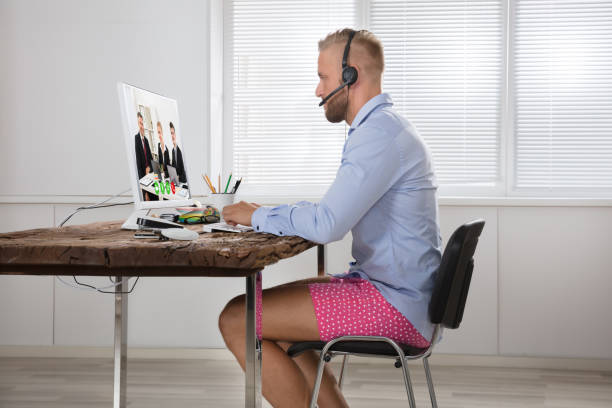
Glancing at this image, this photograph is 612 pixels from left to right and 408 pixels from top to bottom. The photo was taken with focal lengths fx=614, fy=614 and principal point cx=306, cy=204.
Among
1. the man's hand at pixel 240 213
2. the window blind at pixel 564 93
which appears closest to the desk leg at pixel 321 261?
the man's hand at pixel 240 213

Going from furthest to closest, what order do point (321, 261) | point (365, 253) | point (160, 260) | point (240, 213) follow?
1. point (321, 261)
2. point (365, 253)
3. point (240, 213)
4. point (160, 260)

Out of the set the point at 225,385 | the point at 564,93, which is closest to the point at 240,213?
the point at 225,385

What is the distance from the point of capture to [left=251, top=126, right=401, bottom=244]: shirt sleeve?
145cm

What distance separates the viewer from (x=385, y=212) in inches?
63.8

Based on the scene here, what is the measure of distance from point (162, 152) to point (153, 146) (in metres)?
0.08

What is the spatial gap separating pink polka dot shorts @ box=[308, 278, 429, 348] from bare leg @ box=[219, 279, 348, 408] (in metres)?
0.03

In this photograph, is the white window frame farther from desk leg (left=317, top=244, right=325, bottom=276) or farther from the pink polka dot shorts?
the pink polka dot shorts

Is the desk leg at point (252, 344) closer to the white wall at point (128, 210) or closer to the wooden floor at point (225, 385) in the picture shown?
the wooden floor at point (225, 385)

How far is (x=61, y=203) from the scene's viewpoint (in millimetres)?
3184

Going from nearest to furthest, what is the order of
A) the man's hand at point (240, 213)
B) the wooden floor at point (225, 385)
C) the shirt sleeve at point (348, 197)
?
1. the shirt sleeve at point (348, 197)
2. the man's hand at point (240, 213)
3. the wooden floor at point (225, 385)

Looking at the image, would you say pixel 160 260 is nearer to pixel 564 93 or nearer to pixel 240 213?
pixel 240 213

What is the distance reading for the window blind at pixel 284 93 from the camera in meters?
3.25

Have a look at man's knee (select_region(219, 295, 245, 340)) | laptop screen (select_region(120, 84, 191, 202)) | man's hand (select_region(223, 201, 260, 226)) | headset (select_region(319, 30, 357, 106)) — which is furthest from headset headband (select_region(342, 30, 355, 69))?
man's knee (select_region(219, 295, 245, 340))

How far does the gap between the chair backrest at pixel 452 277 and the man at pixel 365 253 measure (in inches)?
2.4
